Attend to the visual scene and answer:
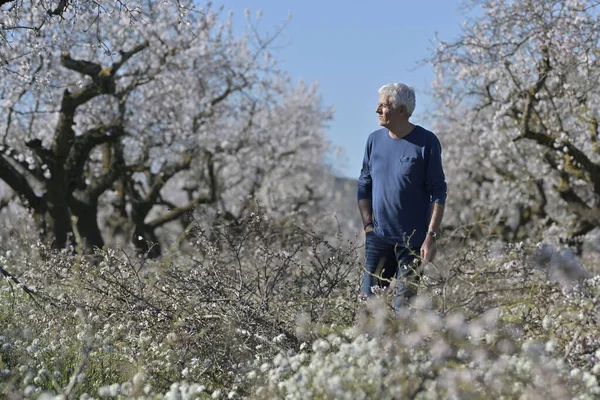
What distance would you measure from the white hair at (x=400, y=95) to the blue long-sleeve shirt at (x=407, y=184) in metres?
0.17

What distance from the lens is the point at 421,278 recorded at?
15.3 ft

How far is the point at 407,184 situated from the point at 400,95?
570 millimetres

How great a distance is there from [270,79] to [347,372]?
18.0 metres

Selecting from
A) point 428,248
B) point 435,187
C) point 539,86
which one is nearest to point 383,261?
point 428,248

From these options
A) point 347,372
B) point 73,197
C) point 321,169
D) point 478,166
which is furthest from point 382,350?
point 321,169

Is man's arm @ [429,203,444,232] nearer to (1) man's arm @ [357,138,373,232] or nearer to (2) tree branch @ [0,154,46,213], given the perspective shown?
(1) man's arm @ [357,138,373,232]

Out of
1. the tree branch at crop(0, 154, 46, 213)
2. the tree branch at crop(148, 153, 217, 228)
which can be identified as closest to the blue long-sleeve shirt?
the tree branch at crop(0, 154, 46, 213)

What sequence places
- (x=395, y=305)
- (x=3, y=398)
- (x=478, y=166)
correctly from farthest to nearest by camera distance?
(x=478, y=166) → (x=395, y=305) → (x=3, y=398)

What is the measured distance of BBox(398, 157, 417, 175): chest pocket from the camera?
4.94 metres

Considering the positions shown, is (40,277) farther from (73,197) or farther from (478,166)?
(478,166)

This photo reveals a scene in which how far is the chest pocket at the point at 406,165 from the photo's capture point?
4945 mm

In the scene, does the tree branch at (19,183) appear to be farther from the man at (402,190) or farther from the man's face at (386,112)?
the man's face at (386,112)

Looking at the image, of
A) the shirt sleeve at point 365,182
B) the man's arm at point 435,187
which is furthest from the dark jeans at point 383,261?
the shirt sleeve at point 365,182

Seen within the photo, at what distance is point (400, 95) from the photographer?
4934mm
